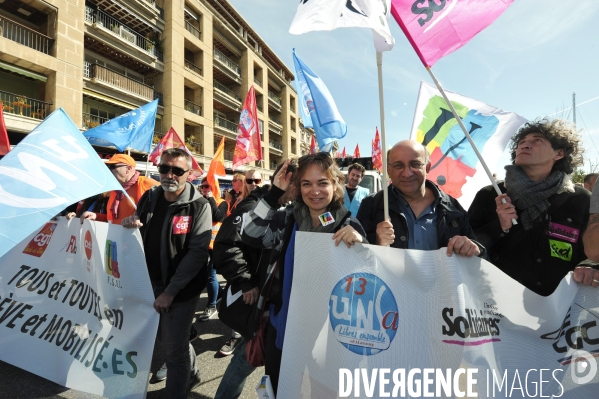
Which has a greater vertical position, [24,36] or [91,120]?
[24,36]

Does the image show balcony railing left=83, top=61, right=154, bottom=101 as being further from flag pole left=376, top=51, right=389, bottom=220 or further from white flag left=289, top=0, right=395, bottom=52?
flag pole left=376, top=51, right=389, bottom=220

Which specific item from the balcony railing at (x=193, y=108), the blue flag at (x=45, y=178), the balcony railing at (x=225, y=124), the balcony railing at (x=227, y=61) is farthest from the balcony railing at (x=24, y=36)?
the blue flag at (x=45, y=178)

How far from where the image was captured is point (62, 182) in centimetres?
175

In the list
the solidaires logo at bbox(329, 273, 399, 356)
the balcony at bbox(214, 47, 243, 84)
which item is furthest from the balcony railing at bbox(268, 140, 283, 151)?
the solidaires logo at bbox(329, 273, 399, 356)

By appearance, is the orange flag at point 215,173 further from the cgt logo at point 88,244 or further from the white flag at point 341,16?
the white flag at point 341,16

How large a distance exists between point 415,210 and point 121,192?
3.04 metres

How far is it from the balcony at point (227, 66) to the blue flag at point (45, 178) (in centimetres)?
2625

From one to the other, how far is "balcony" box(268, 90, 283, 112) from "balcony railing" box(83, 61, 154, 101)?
16.7m

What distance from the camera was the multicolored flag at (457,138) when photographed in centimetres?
315

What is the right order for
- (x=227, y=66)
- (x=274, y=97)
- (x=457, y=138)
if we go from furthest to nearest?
1. (x=274, y=97)
2. (x=227, y=66)
3. (x=457, y=138)

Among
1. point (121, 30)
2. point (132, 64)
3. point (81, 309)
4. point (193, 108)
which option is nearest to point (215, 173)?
point (81, 309)

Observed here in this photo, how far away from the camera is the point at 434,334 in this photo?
4.79ft

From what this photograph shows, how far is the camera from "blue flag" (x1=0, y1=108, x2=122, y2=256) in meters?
1.45

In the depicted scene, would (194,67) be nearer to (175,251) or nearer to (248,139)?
(248,139)
